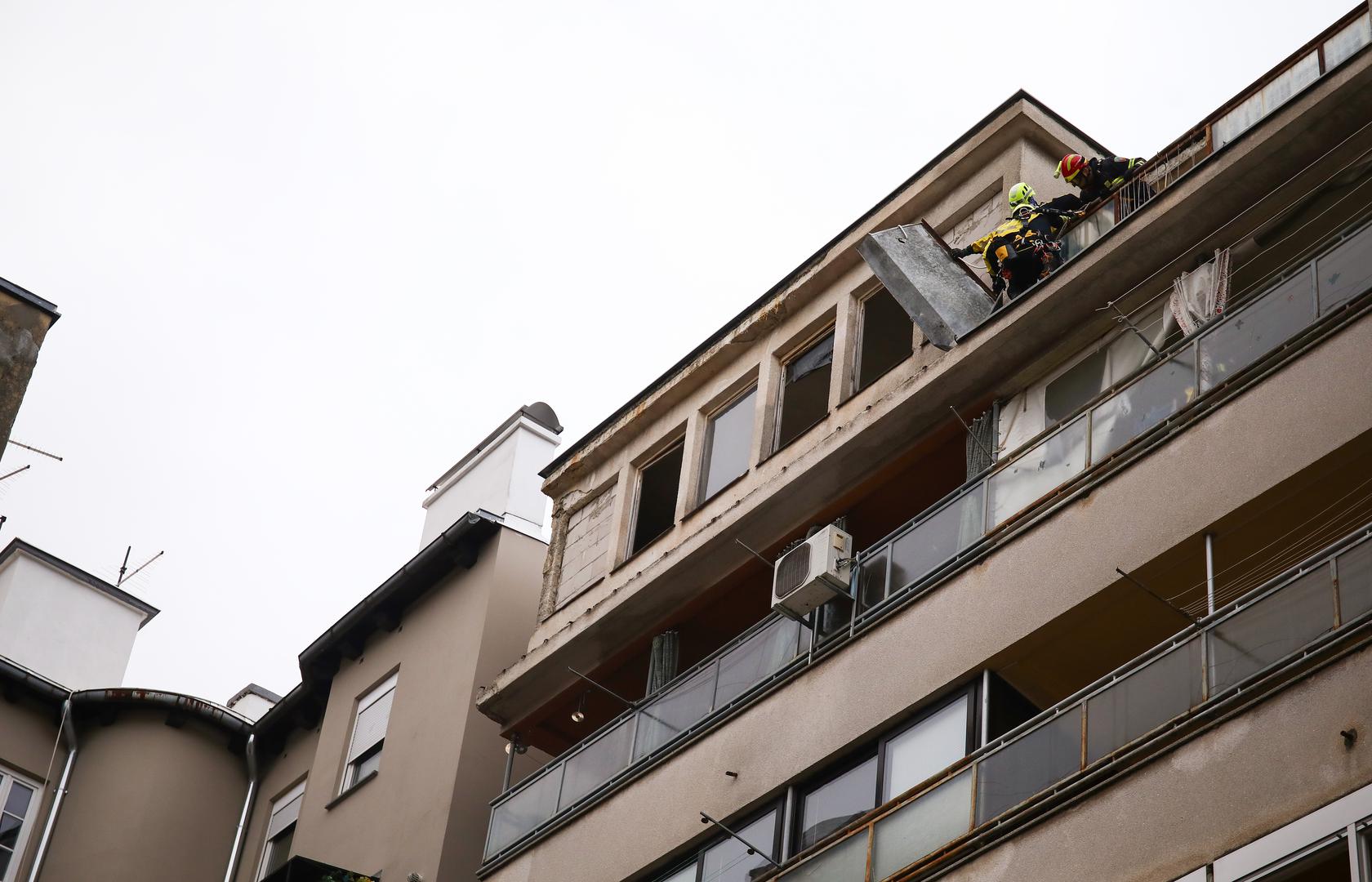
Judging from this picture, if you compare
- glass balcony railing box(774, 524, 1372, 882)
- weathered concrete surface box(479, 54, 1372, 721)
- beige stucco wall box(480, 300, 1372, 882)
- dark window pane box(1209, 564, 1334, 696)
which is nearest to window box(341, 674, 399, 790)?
weathered concrete surface box(479, 54, 1372, 721)

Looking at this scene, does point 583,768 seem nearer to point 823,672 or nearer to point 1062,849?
point 823,672

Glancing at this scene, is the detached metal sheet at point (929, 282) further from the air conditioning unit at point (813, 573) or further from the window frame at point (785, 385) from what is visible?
the air conditioning unit at point (813, 573)

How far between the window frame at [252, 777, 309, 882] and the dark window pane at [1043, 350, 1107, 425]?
13565 mm

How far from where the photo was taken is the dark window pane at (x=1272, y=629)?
42.4 ft

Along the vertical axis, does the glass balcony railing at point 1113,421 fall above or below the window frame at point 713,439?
below

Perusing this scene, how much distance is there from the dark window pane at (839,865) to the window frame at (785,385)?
18.6 ft

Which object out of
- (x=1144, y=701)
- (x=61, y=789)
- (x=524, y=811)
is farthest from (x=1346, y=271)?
(x=61, y=789)

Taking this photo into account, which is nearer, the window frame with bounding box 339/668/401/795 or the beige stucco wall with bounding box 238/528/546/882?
the beige stucco wall with bounding box 238/528/546/882

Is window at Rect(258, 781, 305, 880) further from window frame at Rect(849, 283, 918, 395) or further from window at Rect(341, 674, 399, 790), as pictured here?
window frame at Rect(849, 283, 918, 395)

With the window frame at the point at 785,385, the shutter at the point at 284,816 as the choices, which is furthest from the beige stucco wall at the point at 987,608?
the shutter at the point at 284,816

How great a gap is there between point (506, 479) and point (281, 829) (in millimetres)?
5952

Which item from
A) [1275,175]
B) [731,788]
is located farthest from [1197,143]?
[731,788]

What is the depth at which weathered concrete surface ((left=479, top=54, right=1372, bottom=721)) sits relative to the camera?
16641mm

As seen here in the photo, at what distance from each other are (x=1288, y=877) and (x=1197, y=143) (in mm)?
8254
